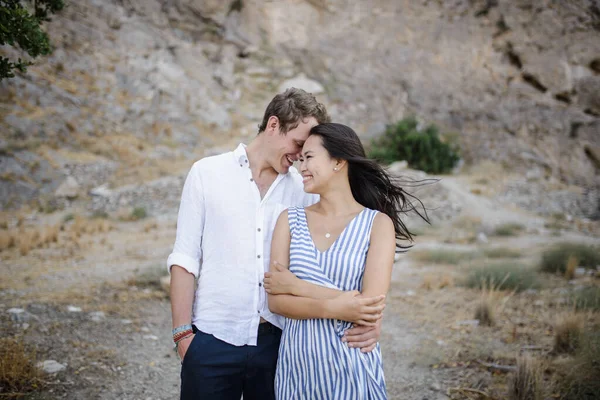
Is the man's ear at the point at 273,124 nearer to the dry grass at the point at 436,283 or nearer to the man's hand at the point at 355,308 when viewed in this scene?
the man's hand at the point at 355,308

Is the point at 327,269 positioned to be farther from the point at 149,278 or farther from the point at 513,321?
the point at 149,278

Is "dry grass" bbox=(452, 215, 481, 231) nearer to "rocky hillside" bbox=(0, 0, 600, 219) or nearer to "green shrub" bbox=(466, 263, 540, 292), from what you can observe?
"rocky hillside" bbox=(0, 0, 600, 219)

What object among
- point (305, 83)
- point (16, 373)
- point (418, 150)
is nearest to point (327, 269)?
point (16, 373)

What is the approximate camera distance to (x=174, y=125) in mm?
18891

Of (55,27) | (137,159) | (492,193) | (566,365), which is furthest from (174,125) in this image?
(566,365)

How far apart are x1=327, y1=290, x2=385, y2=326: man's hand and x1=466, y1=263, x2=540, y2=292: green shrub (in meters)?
5.49

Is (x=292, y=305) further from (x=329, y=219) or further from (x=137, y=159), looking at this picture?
(x=137, y=159)

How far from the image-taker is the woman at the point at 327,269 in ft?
6.66

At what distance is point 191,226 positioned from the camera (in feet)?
7.59

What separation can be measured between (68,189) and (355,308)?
14.4 metres

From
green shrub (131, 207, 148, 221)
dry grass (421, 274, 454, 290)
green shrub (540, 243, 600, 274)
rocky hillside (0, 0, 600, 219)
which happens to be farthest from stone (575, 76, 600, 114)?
green shrub (131, 207, 148, 221)

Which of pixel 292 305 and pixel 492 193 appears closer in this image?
pixel 292 305

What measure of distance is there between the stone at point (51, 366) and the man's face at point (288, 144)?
316 centimetres

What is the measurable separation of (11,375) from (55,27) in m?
19.0
